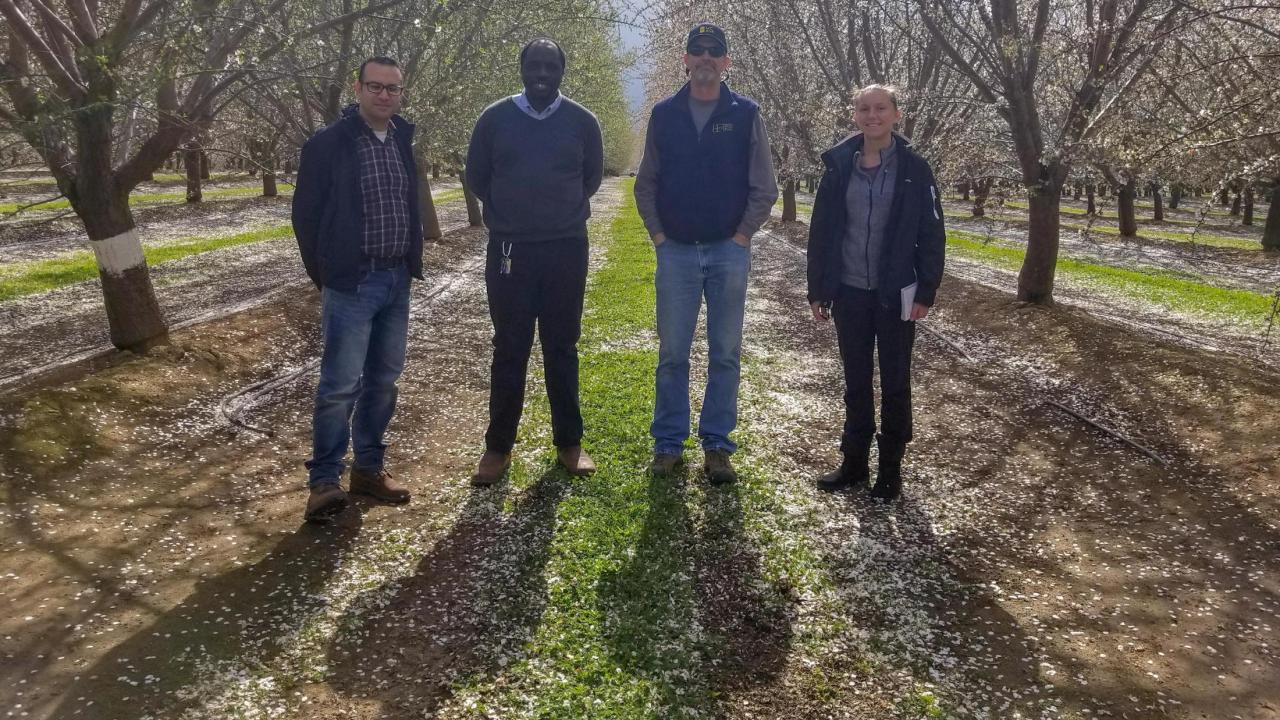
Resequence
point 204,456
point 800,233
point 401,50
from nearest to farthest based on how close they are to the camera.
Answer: point 204,456 < point 401,50 < point 800,233

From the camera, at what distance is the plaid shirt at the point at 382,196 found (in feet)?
18.4

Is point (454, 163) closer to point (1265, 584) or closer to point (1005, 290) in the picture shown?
point (1005, 290)

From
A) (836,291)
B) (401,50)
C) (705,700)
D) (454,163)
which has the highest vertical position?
(401,50)

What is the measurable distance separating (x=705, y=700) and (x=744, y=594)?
1.02 metres

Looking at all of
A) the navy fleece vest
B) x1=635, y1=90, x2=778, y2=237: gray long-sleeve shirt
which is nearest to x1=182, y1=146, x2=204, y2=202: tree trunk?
x1=635, y1=90, x2=778, y2=237: gray long-sleeve shirt

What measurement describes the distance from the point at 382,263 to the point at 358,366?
75cm

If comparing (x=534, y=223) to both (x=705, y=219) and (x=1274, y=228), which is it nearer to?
(x=705, y=219)

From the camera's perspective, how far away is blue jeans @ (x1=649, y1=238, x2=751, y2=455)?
6.26 meters

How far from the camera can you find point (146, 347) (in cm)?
899

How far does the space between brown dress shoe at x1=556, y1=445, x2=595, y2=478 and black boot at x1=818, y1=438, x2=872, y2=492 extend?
1.84 meters

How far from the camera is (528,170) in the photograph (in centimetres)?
584

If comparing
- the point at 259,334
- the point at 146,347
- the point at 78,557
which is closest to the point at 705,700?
the point at 78,557

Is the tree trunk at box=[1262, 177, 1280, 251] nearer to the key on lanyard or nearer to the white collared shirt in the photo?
the white collared shirt

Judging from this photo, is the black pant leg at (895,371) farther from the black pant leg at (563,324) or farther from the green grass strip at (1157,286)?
the green grass strip at (1157,286)
